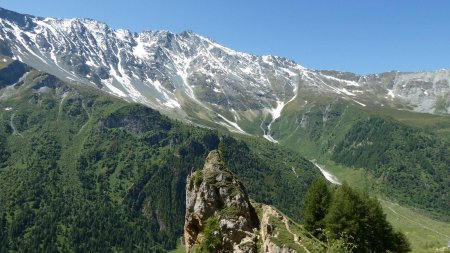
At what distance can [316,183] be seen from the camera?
74125 mm

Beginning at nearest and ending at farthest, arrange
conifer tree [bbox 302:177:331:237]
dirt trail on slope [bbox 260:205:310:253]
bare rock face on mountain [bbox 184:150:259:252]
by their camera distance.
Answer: dirt trail on slope [bbox 260:205:310:253]
bare rock face on mountain [bbox 184:150:259:252]
conifer tree [bbox 302:177:331:237]

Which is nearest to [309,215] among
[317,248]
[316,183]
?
[316,183]

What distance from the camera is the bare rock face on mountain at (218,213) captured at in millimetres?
48844

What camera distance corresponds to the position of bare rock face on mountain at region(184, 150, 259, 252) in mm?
48844

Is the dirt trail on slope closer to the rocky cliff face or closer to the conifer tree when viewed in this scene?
the rocky cliff face

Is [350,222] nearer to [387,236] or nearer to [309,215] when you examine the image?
[309,215]

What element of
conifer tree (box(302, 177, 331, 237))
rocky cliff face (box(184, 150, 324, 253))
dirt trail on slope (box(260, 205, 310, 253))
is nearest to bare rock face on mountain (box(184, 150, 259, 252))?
rocky cliff face (box(184, 150, 324, 253))

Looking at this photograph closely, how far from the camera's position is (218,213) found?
176ft

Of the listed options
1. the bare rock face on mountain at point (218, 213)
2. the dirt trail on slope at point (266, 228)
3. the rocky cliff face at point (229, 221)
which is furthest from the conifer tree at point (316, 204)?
the dirt trail on slope at point (266, 228)

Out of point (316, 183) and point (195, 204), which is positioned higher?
point (316, 183)

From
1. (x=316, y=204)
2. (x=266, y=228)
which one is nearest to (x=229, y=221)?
(x=266, y=228)

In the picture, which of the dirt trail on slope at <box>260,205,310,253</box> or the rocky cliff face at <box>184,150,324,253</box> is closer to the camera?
the dirt trail on slope at <box>260,205,310,253</box>

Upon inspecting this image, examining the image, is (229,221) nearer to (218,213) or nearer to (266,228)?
(218,213)

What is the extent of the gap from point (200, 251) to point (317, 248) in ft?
46.9
